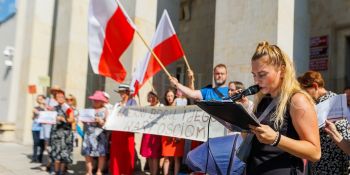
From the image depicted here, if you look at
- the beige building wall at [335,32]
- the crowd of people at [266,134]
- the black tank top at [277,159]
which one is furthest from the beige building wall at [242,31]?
the black tank top at [277,159]

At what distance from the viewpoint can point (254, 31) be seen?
24.1ft

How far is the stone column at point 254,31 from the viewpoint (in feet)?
23.1

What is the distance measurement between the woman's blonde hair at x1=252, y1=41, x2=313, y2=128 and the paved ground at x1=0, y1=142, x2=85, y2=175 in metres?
6.48

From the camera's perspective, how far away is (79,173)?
8055 mm

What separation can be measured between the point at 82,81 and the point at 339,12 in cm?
769

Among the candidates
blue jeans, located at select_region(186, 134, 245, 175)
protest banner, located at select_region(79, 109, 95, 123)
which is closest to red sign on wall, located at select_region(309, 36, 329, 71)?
protest banner, located at select_region(79, 109, 95, 123)

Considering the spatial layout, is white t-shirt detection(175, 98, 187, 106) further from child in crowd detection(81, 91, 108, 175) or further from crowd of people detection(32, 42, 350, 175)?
child in crowd detection(81, 91, 108, 175)

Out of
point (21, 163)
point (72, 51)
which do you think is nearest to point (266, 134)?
point (21, 163)

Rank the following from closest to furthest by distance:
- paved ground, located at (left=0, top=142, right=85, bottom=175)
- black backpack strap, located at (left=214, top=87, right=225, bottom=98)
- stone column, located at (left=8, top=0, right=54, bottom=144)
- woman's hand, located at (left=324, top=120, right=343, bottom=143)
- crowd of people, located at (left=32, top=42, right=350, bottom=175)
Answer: crowd of people, located at (left=32, top=42, right=350, bottom=175) < woman's hand, located at (left=324, top=120, right=343, bottom=143) < black backpack strap, located at (left=214, top=87, right=225, bottom=98) < paved ground, located at (left=0, top=142, right=85, bottom=175) < stone column, located at (left=8, top=0, right=54, bottom=144)

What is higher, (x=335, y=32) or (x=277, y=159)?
(x=335, y=32)

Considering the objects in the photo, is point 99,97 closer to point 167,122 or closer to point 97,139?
point 97,139

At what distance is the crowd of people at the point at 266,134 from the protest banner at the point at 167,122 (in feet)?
0.75

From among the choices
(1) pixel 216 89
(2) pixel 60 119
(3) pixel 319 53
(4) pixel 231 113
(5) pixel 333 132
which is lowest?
(2) pixel 60 119

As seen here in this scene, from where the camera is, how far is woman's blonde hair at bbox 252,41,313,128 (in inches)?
88.1
